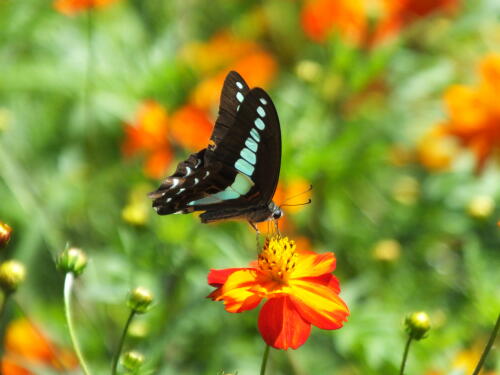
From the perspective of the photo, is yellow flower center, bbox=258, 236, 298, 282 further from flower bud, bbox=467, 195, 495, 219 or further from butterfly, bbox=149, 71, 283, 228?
flower bud, bbox=467, 195, 495, 219

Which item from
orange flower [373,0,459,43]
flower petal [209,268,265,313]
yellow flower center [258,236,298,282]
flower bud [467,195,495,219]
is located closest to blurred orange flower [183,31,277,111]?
orange flower [373,0,459,43]

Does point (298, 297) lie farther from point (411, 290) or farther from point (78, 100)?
point (78, 100)

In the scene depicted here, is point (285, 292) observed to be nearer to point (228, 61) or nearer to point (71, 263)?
point (71, 263)

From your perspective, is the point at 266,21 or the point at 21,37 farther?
the point at 266,21

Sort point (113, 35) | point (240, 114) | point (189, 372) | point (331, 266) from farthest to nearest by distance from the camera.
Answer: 1. point (113, 35)
2. point (189, 372)
3. point (240, 114)
4. point (331, 266)

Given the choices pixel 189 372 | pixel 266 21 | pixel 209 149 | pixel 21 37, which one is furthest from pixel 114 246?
pixel 266 21

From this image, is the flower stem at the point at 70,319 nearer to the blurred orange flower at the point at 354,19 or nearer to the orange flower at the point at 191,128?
the orange flower at the point at 191,128

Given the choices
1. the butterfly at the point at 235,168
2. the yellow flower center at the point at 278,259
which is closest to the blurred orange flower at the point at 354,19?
the butterfly at the point at 235,168
